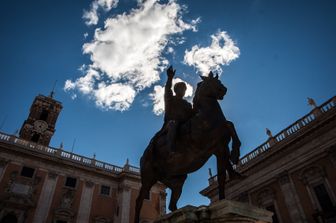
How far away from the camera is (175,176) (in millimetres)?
4879

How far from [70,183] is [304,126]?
21974 millimetres

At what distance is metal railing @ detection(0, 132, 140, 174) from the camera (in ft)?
82.3

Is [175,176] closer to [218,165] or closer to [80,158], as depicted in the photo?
[218,165]

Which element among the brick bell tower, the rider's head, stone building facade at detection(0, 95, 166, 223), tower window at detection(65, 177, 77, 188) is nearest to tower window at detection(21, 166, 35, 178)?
stone building facade at detection(0, 95, 166, 223)

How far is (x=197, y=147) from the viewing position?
4262 millimetres

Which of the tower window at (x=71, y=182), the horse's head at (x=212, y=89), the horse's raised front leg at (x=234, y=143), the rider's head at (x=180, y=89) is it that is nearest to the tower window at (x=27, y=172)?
the tower window at (x=71, y=182)

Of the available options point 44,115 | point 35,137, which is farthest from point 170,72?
point 44,115

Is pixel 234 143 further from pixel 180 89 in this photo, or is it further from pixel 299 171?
pixel 299 171

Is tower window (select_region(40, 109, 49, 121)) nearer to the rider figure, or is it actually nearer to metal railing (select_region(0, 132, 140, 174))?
metal railing (select_region(0, 132, 140, 174))

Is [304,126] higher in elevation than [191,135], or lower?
higher

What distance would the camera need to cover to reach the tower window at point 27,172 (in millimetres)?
23964

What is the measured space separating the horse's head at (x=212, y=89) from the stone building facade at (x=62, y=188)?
2349 centimetres

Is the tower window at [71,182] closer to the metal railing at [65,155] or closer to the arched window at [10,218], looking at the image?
the metal railing at [65,155]

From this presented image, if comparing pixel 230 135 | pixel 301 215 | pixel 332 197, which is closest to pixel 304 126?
pixel 332 197
